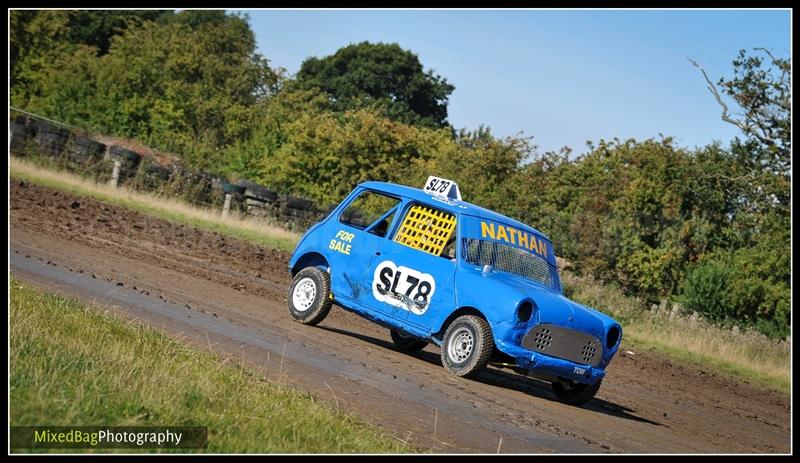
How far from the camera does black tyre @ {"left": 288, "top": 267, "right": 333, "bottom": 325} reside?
48.2ft

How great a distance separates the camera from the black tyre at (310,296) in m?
14.7

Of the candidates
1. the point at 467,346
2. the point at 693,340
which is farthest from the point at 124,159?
the point at 467,346

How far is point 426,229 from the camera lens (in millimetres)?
14055

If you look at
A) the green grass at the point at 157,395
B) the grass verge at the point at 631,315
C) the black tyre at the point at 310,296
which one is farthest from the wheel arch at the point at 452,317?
the grass verge at the point at 631,315

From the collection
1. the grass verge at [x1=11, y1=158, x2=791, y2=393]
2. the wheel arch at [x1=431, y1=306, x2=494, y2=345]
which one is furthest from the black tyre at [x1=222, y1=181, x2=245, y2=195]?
the wheel arch at [x1=431, y1=306, x2=494, y2=345]

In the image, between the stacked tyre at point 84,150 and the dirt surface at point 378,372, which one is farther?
the stacked tyre at point 84,150

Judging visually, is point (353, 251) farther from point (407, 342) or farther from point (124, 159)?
point (124, 159)

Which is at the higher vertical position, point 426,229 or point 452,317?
point 426,229

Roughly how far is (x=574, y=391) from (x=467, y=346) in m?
1.39

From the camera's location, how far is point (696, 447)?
423 inches

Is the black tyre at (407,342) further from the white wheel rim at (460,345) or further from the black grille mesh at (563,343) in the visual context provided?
the black grille mesh at (563,343)

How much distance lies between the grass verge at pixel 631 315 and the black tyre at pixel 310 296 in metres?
10.4

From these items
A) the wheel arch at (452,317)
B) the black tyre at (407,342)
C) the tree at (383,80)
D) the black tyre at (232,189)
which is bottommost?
the black tyre at (407,342)
